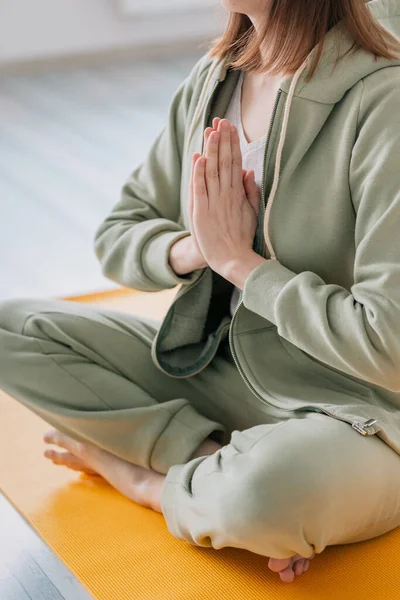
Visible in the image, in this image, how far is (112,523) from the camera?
1461 mm

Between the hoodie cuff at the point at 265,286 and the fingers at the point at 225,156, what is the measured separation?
0.43ft

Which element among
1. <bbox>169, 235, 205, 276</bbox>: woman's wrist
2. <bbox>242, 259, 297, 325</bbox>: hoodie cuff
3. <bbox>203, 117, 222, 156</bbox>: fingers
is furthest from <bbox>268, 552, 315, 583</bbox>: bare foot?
<bbox>203, 117, 222, 156</bbox>: fingers

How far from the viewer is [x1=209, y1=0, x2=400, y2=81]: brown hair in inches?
49.4

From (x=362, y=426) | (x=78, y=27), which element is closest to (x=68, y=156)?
(x=78, y=27)

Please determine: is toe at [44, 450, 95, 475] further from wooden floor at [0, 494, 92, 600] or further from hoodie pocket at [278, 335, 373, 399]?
hoodie pocket at [278, 335, 373, 399]

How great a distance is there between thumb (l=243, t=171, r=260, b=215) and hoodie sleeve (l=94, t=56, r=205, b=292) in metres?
0.17

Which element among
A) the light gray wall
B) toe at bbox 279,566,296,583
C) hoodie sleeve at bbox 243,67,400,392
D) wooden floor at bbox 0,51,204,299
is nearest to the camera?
hoodie sleeve at bbox 243,67,400,392

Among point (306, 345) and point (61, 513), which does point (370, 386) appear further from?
point (61, 513)

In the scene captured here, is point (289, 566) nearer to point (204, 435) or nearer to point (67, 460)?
point (204, 435)

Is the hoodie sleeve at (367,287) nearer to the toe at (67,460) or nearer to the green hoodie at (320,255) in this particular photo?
the green hoodie at (320,255)

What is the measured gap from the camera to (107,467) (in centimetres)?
155

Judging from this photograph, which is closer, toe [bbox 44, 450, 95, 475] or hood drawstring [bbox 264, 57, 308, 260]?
hood drawstring [bbox 264, 57, 308, 260]

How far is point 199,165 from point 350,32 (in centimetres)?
27

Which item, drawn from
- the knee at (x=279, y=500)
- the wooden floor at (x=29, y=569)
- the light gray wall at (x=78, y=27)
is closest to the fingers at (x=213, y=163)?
the knee at (x=279, y=500)
